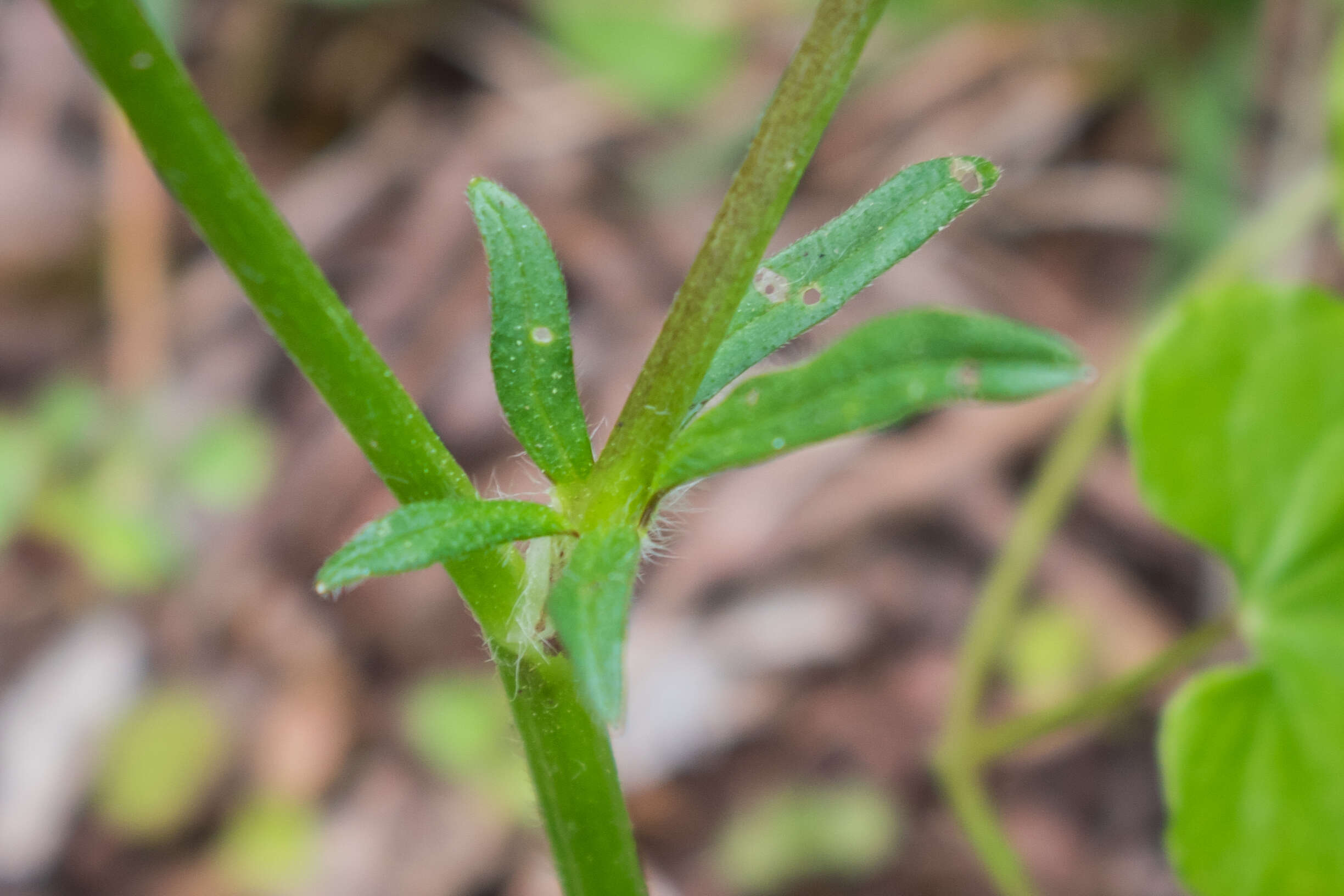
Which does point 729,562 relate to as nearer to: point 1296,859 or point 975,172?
point 1296,859

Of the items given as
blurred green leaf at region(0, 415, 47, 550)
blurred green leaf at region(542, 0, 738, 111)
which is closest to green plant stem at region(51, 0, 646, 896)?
blurred green leaf at region(0, 415, 47, 550)

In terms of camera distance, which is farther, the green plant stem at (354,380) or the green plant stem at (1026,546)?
the green plant stem at (1026,546)

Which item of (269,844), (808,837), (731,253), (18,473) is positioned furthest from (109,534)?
(731,253)

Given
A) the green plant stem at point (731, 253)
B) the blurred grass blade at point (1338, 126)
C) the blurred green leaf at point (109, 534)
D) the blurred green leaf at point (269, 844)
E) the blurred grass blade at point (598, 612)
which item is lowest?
the blurred grass blade at point (598, 612)

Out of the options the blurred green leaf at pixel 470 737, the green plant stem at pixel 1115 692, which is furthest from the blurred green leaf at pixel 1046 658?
the blurred green leaf at pixel 470 737

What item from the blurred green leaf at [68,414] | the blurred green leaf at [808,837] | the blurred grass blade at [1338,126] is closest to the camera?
the blurred grass blade at [1338,126]

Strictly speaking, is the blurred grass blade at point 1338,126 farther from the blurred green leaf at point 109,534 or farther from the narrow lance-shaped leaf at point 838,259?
the blurred green leaf at point 109,534
